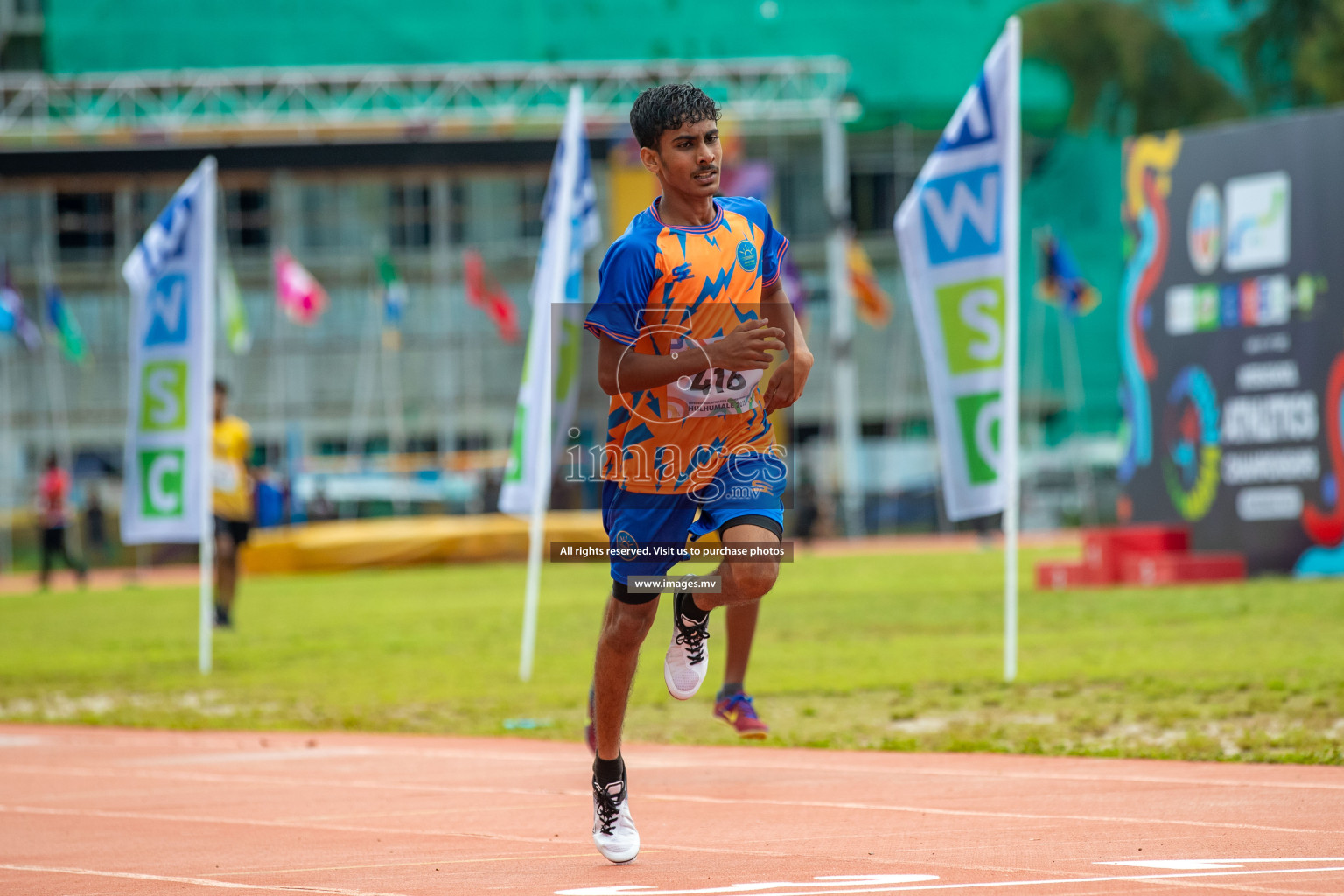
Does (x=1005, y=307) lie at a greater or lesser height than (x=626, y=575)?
greater

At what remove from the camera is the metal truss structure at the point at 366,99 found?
45.2 metres

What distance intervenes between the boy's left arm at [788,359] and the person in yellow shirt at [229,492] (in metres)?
11.8

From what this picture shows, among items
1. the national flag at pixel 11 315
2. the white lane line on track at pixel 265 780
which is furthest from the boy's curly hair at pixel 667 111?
the national flag at pixel 11 315

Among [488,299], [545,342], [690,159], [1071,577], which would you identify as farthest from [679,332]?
[488,299]

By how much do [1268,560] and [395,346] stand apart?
32911 millimetres

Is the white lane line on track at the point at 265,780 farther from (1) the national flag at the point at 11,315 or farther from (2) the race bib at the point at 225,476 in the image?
(1) the national flag at the point at 11,315

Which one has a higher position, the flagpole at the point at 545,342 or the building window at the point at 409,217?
the building window at the point at 409,217

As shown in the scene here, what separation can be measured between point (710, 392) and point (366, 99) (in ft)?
142

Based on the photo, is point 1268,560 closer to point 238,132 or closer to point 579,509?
point 579,509

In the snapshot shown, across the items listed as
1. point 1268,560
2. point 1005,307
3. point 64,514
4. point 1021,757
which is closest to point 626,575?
point 1021,757

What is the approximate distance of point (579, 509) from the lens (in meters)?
38.5

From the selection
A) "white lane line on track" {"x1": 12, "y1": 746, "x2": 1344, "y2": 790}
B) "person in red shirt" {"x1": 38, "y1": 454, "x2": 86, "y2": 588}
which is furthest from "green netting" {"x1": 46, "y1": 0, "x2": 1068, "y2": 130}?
"white lane line on track" {"x1": 12, "y1": 746, "x2": 1344, "y2": 790}

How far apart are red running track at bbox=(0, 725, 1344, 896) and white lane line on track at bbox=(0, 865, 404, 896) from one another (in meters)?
0.01

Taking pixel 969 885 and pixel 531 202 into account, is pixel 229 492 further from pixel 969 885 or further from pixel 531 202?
pixel 531 202
